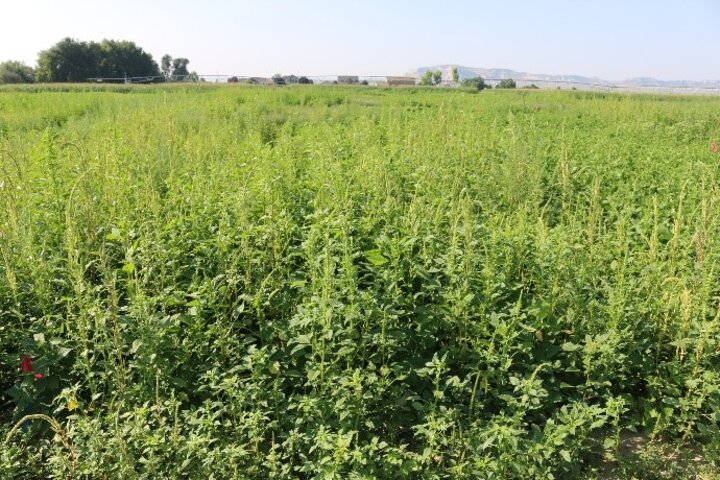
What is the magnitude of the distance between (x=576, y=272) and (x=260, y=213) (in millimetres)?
2287

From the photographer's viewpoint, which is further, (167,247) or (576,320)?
(167,247)

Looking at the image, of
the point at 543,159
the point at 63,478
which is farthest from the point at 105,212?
the point at 543,159

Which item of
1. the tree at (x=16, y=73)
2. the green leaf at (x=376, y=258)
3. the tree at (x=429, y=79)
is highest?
the tree at (x=16, y=73)

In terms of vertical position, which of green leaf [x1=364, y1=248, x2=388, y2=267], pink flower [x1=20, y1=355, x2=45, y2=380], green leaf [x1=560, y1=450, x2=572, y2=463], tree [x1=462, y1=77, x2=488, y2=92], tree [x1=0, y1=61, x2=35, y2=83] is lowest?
green leaf [x1=560, y1=450, x2=572, y2=463]

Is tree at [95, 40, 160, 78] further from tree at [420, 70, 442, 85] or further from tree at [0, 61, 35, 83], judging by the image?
tree at [420, 70, 442, 85]

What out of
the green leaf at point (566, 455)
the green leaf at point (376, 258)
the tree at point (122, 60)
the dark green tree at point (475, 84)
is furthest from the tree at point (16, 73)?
the green leaf at point (566, 455)

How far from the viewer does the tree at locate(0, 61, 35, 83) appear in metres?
63.0

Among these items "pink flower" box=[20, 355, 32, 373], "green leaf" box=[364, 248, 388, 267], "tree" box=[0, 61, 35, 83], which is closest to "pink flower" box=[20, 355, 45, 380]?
"pink flower" box=[20, 355, 32, 373]

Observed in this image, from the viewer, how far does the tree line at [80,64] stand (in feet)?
213

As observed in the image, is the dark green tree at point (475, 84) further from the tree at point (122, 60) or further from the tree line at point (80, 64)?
the tree at point (122, 60)

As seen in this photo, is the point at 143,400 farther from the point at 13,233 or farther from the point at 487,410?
the point at 487,410

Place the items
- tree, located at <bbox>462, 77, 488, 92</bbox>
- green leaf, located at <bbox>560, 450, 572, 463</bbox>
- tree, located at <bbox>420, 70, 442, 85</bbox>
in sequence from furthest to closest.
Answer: tree, located at <bbox>420, 70, 442, 85</bbox>, tree, located at <bbox>462, 77, 488, 92</bbox>, green leaf, located at <bbox>560, 450, 572, 463</bbox>

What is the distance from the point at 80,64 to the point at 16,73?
7638mm

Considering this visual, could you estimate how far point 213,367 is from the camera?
273 cm
